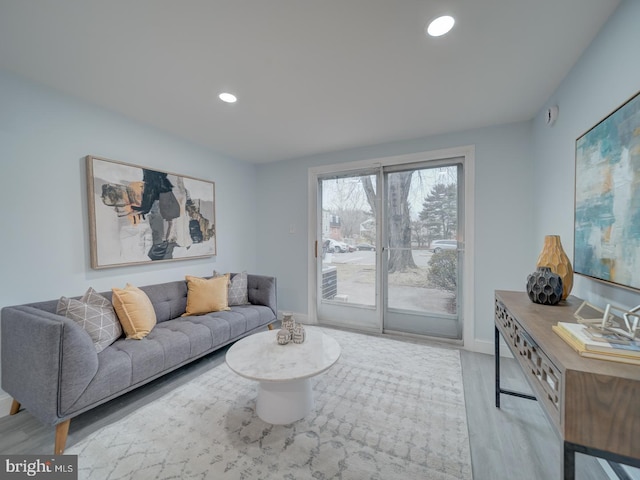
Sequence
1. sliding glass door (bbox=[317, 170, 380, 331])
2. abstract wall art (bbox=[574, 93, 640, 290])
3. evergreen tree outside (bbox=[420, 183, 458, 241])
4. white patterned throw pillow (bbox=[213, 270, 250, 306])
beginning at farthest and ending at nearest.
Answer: sliding glass door (bbox=[317, 170, 380, 331]), white patterned throw pillow (bbox=[213, 270, 250, 306]), evergreen tree outside (bbox=[420, 183, 458, 241]), abstract wall art (bbox=[574, 93, 640, 290])

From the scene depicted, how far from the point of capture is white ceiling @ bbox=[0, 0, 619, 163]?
1.34 m

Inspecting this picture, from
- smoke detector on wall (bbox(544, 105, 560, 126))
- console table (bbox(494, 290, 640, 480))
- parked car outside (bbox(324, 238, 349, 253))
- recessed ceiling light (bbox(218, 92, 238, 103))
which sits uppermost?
recessed ceiling light (bbox(218, 92, 238, 103))

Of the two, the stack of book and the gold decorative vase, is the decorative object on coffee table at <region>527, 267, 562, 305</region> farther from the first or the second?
the stack of book

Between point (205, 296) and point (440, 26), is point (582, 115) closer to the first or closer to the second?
point (440, 26)

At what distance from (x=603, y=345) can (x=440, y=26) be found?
5.50 ft

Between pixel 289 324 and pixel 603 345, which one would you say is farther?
pixel 289 324

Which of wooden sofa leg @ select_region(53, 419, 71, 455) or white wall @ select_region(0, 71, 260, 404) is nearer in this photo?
wooden sofa leg @ select_region(53, 419, 71, 455)

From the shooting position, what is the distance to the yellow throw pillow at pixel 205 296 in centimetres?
280

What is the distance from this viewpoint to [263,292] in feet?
10.7

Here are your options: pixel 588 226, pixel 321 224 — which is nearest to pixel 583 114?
pixel 588 226

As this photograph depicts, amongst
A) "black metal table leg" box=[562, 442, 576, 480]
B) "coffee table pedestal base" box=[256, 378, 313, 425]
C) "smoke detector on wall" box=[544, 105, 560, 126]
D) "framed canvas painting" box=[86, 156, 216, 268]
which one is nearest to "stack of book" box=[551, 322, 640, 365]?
"black metal table leg" box=[562, 442, 576, 480]

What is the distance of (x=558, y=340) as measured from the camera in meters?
0.99

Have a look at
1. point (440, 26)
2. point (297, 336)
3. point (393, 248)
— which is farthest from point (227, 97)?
point (393, 248)

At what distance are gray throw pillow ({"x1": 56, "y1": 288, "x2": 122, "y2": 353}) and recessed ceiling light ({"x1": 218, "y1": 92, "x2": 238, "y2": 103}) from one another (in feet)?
6.29
